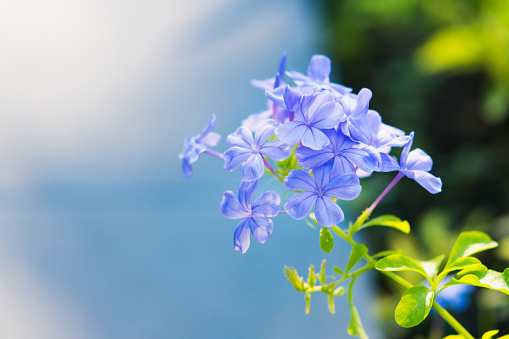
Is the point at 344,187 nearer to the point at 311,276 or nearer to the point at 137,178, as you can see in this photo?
the point at 311,276

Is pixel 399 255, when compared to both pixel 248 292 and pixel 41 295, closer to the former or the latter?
pixel 248 292

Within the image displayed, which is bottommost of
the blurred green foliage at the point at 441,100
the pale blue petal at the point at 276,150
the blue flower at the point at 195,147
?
the pale blue petal at the point at 276,150

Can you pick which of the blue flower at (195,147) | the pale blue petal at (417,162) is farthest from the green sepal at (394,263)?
the blue flower at (195,147)

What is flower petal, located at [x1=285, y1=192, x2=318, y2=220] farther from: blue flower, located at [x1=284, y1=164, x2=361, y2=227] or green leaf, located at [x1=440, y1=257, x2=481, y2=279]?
green leaf, located at [x1=440, y1=257, x2=481, y2=279]

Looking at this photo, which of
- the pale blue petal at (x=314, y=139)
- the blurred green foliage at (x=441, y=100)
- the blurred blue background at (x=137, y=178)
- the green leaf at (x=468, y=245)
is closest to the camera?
the pale blue petal at (x=314, y=139)

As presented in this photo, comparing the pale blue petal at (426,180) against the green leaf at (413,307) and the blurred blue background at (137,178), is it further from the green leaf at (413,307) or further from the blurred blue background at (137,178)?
the blurred blue background at (137,178)

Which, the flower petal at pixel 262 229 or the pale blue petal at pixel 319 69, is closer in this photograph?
the flower petal at pixel 262 229
